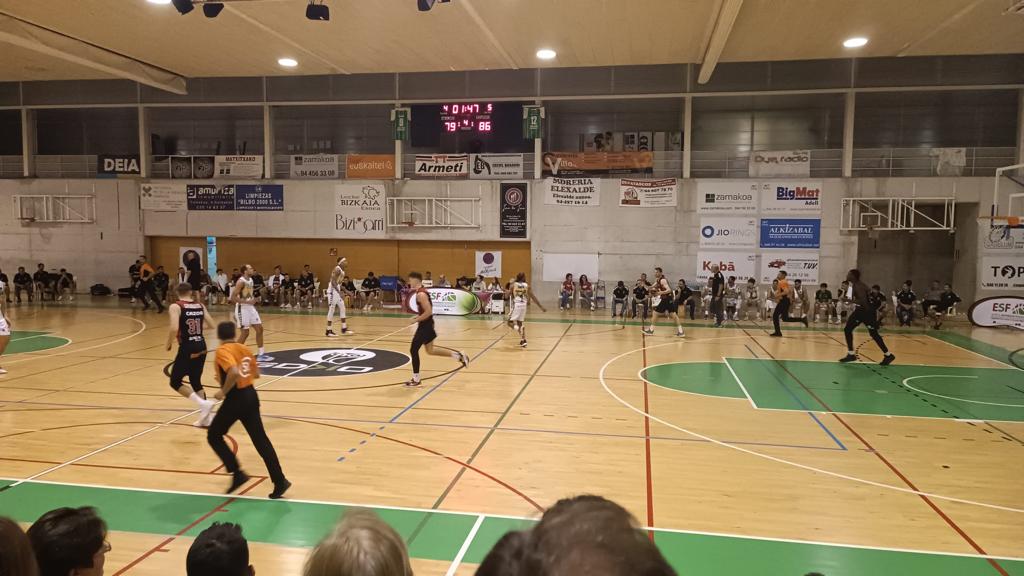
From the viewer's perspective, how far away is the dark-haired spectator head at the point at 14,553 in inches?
62.1

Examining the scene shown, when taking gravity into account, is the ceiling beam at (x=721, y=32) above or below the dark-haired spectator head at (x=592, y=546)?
above

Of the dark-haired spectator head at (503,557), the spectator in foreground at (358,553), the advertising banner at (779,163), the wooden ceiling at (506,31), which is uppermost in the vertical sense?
the wooden ceiling at (506,31)

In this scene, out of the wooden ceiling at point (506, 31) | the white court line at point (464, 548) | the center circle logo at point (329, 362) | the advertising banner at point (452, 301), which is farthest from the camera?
the advertising banner at point (452, 301)

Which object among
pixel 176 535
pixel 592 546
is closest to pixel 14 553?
pixel 592 546

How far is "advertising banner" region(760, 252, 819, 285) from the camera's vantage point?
74.0 ft

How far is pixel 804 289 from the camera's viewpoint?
2248 cm

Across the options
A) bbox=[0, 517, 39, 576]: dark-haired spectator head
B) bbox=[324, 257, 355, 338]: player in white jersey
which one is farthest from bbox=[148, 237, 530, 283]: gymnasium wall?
bbox=[0, 517, 39, 576]: dark-haired spectator head

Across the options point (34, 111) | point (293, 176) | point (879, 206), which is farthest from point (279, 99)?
point (879, 206)

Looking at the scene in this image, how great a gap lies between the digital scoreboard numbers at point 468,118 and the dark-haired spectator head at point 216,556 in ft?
73.8

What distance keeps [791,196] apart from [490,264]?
1128 centimetres

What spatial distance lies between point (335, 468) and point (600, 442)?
3.17m

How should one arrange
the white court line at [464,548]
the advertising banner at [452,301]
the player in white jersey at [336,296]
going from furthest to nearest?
the advertising banner at [452,301], the player in white jersey at [336,296], the white court line at [464,548]

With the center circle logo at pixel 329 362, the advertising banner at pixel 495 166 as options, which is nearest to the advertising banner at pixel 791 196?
the advertising banner at pixel 495 166

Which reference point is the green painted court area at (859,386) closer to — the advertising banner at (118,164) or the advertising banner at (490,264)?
the advertising banner at (490,264)
